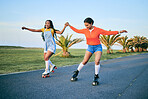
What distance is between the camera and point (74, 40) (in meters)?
13.0

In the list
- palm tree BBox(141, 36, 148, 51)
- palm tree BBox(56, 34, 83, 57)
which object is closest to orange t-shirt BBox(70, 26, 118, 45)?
palm tree BBox(56, 34, 83, 57)

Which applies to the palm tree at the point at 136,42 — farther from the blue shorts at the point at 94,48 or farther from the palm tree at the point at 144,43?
the blue shorts at the point at 94,48

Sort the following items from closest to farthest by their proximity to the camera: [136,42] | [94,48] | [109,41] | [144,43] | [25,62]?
[94,48]
[25,62]
[109,41]
[136,42]
[144,43]

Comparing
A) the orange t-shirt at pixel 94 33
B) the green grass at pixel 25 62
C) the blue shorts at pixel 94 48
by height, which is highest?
the orange t-shirt at pixel 94 33

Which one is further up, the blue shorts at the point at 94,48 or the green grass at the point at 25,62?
the blue shorts at the point at 94,48

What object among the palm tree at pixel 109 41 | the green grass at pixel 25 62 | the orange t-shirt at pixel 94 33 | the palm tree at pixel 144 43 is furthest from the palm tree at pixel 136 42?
the orange t-shirt at pixel 94 33

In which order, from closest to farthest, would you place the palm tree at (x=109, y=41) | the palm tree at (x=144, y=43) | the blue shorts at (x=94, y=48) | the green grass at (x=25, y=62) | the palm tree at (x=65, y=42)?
the blue shorts at (x=94, y=48) → the green grass at (x=25, y=62) → the palm tree at (x=65, y=42) → the palm tree at (x=109, y=41) → the palm tree at (x=144, y=43)

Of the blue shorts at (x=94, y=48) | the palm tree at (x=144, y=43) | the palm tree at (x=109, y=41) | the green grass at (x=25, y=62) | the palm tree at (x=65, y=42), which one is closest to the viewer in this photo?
the blue shorts at (x=94, y=48)

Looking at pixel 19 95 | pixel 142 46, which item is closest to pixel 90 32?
pixel 19 95

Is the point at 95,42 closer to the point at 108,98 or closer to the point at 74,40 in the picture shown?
the point at 108,98

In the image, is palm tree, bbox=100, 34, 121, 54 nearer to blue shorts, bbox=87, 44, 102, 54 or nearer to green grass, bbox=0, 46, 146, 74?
green grass, bbox=0, 46, 146, 74

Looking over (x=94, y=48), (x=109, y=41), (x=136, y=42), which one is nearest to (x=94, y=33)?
(x=94, y=48)

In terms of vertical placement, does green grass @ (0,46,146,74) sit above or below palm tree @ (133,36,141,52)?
below

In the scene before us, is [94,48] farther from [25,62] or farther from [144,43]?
[144,43]
